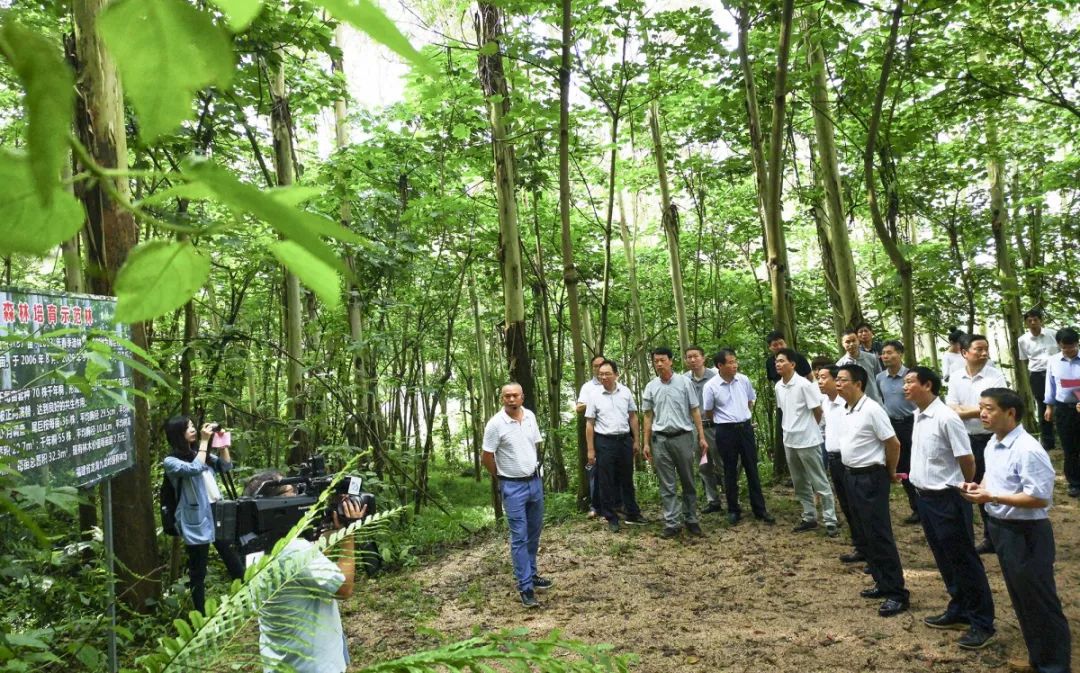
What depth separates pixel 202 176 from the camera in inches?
10.9

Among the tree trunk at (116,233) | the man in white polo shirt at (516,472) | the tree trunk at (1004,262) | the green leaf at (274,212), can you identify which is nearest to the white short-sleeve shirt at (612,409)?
the man in white polo shirt at (516,472)

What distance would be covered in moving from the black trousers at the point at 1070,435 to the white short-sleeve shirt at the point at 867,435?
369 centimetres

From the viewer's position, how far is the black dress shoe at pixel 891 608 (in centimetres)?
424

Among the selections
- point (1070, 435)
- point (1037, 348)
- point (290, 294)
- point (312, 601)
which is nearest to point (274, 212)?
point (312, 601)

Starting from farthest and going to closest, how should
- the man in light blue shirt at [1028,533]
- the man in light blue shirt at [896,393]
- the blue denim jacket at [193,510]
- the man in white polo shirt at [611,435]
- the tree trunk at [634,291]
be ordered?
the tree trunk at [634,291], the man in white polo shirt at [611,435], the man in light blue shirt at [896,393], the blue denim jacket at [193,510], the man in light blue shirt at [1028,533]

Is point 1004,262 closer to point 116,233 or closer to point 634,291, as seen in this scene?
point 634,291

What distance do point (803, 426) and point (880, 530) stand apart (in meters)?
1.70

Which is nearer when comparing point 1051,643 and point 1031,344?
point 1051,643

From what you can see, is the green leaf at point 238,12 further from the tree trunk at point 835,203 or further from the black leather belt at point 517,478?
the tree trunk at point 835,203

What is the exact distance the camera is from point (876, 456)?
14.4ft

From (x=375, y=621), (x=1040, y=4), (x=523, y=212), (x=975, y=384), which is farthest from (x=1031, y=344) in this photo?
(x=375, y=621)

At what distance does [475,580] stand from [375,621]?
1.02m

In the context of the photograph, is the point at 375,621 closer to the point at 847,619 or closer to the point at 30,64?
the point at 847,619

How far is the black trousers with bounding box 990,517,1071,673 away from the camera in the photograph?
322 centimetres
